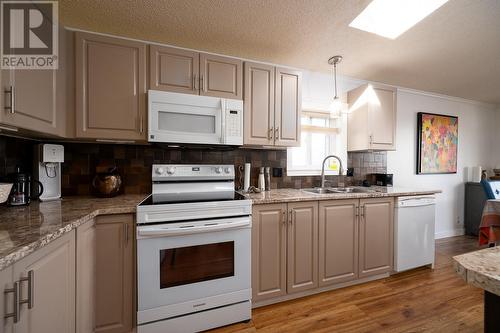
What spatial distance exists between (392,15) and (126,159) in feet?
8.19

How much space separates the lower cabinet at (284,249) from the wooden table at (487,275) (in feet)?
3.76

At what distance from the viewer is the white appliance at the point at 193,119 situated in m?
1.63

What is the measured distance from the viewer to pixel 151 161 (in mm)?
1965

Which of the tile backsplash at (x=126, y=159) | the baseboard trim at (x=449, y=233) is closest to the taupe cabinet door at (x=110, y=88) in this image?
the tile backsplash at (x=126, y=159)

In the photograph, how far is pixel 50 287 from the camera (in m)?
0.89

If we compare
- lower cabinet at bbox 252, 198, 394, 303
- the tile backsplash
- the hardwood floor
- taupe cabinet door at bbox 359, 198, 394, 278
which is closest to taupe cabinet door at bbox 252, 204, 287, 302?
lower cabinet at bbox 252, 198, 394, 303

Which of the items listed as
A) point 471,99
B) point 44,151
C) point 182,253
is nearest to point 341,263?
point 182,253

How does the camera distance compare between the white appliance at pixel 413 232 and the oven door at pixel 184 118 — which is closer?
the oven door at pixel 184 118

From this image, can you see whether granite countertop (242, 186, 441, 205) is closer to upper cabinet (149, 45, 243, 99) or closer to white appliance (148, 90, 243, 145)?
white appliance (148, 90, 243, 145)

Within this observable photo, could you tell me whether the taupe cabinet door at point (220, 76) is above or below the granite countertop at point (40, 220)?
above

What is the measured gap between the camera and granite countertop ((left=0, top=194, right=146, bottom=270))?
70 centimetres

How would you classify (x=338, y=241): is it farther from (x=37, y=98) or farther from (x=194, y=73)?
(x=37, y=98)

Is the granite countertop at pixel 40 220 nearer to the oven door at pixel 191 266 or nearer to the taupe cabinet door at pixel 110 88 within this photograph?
the oven door at pixel 191 266

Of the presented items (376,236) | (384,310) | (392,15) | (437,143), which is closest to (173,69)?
(392,15)
